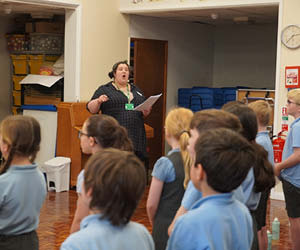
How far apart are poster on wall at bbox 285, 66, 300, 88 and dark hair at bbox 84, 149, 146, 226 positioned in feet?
18.0

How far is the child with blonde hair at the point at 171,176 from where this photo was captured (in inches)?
114

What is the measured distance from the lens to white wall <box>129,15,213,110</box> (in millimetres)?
9120

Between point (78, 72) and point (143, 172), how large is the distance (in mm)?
6207

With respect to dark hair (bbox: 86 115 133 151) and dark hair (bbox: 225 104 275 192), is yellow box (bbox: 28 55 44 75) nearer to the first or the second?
dark hair (bbox: 86 115 133 151)

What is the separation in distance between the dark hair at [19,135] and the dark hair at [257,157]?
1.03 meters

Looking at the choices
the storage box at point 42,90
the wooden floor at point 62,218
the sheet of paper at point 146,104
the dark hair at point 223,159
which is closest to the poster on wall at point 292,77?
the wooden floor at point 62,218

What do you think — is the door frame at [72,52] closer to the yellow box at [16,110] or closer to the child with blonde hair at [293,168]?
the yellow box at [16,110]

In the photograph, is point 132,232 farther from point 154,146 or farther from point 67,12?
point 154,146

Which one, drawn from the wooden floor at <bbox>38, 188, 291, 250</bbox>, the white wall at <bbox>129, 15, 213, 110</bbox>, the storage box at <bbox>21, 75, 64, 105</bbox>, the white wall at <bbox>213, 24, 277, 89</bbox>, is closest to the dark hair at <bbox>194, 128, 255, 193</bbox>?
the wooden floor at <bbox>38, 188, 291, 250</bbox>

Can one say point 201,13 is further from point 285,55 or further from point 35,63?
point 35,63

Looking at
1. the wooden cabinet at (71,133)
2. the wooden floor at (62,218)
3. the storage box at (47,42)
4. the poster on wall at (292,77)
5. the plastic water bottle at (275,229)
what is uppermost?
the storage box at (47,42)

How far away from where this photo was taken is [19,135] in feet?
8.38

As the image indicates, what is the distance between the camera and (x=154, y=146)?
966 cm

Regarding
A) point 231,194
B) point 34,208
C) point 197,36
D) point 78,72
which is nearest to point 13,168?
point 34,208
